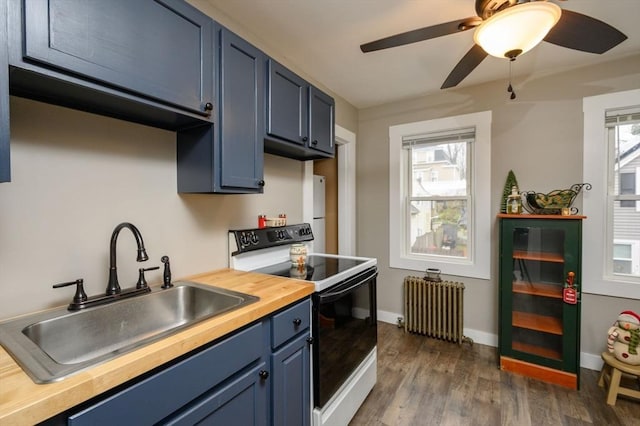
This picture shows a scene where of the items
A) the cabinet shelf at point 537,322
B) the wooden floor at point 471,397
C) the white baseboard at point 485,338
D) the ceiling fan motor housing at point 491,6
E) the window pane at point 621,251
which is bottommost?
the wooden floor at point 471,397

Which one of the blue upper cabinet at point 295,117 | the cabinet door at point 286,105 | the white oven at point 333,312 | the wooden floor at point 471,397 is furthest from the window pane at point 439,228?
the cabinet door at point 286,105

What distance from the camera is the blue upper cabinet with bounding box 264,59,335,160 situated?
1.68 metres

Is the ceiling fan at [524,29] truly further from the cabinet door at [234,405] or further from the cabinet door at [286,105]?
the cabinet door at [234,405]

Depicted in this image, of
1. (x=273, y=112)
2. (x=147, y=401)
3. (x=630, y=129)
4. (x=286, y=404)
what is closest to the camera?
(x=147, y=401)

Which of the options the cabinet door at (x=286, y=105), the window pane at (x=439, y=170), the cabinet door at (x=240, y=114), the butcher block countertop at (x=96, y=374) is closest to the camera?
the butcher block countertop at (x=96, y=374)

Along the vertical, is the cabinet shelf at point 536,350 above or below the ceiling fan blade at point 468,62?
below

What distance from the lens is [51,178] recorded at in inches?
43.1

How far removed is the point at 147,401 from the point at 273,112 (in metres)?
1.44

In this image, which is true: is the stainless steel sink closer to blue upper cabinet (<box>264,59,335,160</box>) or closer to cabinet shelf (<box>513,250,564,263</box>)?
blue upper cabinet (<box>264,59,335,160</box>)

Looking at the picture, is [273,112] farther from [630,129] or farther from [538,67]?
[630,129]

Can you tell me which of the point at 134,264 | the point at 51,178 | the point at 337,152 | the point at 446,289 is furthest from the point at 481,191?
the point at 51,178

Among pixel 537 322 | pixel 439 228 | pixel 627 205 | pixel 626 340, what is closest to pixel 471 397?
pixel 537 322

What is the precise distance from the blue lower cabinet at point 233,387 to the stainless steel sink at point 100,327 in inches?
4.3

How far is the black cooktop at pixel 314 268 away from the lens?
1684mm
